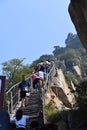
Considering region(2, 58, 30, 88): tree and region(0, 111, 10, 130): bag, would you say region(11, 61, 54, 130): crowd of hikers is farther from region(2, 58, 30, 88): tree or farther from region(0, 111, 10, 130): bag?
region(2, 58, 30, 88): tree

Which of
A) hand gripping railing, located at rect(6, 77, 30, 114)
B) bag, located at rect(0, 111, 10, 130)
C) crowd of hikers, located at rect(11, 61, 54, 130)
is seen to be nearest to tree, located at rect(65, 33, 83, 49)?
crowd of hikers, located at rect(11, 61, 54, 130)

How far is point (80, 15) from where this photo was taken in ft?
56.5

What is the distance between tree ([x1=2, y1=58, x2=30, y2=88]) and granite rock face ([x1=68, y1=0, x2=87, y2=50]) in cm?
3446

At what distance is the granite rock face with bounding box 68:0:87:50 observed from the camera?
54.6ft

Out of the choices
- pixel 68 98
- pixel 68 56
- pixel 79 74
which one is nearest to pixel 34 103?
pixel 68 98

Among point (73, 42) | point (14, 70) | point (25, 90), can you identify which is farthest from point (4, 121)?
point (73, 42)

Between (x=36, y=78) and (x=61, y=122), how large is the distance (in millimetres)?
7460

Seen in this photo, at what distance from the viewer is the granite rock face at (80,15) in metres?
16.7

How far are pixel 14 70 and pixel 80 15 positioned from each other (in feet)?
129

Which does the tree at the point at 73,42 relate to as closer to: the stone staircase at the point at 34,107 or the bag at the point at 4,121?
the stone staircase at the point at 34,107

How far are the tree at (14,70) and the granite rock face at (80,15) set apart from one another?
34.5 meters

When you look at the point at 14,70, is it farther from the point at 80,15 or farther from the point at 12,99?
the point at 80,15

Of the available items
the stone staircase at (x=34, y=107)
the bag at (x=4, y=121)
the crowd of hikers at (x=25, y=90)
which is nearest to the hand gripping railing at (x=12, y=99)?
the crowd of hikers at (x=25, y=90)

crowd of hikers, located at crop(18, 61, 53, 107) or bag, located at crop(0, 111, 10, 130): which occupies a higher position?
crowd of hikers, located at crop(18, 61, 53, 107)
